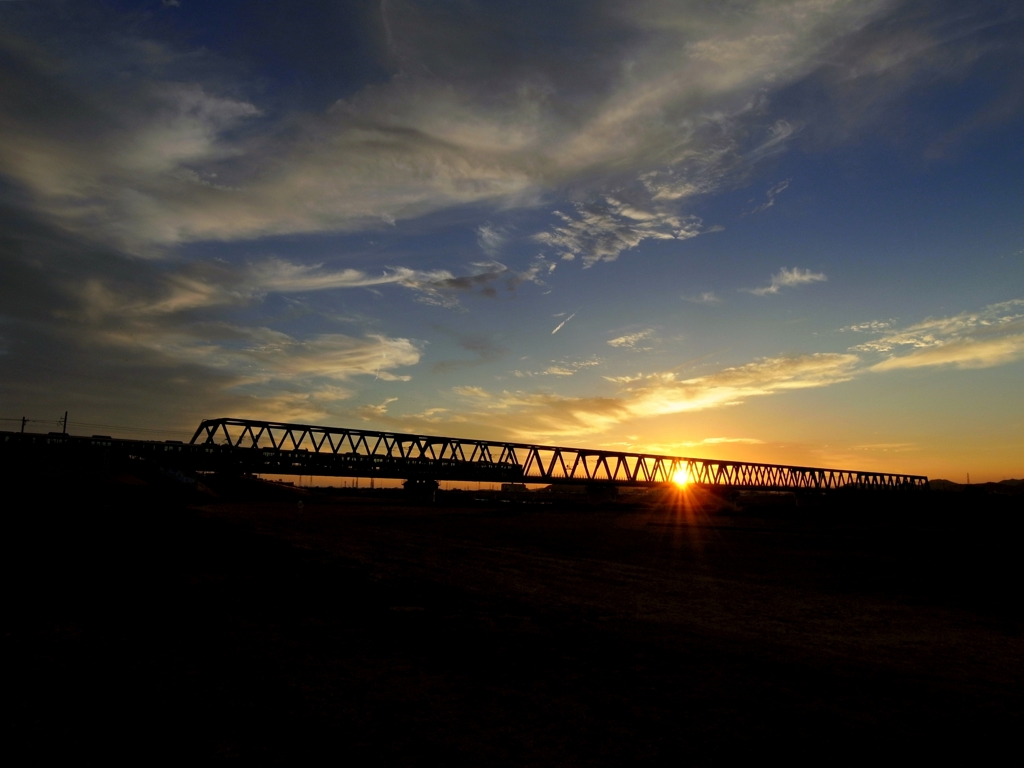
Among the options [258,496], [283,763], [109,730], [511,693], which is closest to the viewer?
[283,763]

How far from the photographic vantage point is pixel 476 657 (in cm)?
975

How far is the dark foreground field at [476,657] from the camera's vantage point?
663cm

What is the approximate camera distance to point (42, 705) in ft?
22.6

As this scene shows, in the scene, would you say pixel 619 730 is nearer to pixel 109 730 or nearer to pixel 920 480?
pixel 109 730

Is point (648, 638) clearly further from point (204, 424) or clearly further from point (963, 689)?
point (204, 424)

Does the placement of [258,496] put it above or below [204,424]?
below

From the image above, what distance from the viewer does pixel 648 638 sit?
458 inches

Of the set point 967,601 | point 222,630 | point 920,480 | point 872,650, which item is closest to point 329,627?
point 222,630

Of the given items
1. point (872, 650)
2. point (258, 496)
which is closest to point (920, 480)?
point (258, 496)

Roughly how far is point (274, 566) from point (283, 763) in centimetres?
1293

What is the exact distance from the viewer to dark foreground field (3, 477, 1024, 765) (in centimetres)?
663

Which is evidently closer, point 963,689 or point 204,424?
point 963,689

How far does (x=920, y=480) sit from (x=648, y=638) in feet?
748

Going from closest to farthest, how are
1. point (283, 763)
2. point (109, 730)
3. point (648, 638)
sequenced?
1. point (283, 763)
2. point (109, 730)
3. point (648, 638)
